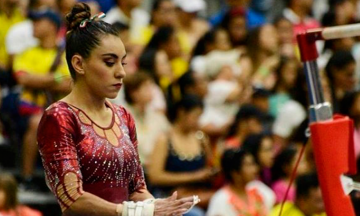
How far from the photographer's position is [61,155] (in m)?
4.09

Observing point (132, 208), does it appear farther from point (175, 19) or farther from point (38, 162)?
point (175, 19)

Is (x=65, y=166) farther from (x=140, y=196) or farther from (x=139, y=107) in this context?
(x=139, y=107)

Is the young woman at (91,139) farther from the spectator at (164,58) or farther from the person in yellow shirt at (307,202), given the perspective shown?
the spectator at (164,58)

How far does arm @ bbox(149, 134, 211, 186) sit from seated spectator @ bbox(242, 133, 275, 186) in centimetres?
52

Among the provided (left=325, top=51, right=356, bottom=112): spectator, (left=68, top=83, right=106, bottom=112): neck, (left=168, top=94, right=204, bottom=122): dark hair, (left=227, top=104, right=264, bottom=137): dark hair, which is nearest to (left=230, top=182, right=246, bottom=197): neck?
(left=168, top=94, right=204, bottom=122): dark hair

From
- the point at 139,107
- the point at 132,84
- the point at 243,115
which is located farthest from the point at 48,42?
the point at 243,115

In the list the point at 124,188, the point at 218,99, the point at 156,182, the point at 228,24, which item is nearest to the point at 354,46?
the point at 228,24

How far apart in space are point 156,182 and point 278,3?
5095mm

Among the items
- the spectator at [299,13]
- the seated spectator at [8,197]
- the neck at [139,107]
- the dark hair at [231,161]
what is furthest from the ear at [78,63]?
the spectator at [299,13]

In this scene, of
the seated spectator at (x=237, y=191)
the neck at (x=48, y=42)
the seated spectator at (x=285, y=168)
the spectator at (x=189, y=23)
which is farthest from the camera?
the spectator at (x=189, y=23)

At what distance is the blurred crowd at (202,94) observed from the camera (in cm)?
792

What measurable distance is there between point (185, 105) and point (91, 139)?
4108 millimetres

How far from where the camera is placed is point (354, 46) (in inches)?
420

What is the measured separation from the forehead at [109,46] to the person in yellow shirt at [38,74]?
396cm
